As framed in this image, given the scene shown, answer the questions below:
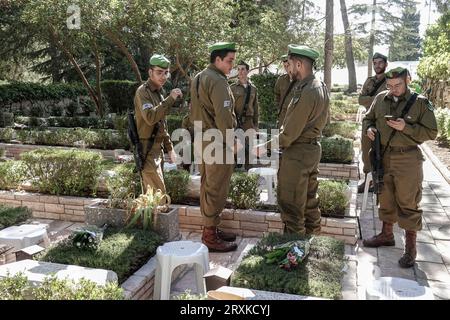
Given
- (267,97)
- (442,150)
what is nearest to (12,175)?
(267,97)

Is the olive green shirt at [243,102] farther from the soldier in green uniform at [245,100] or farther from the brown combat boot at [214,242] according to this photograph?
the brown combat boot at [214,242]

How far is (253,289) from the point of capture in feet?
10.00

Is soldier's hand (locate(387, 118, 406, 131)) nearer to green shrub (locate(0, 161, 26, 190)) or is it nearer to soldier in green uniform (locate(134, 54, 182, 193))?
soldier in green uniform (locate(134, 54, 182, 193))

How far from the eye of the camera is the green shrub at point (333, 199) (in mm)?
5051

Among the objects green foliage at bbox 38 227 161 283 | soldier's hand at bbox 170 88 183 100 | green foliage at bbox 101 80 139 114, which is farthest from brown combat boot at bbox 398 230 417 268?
green foliage at bbox 101 80 139 114

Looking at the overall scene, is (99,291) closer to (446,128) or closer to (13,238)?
(13,238)

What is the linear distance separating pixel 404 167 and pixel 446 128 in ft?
26.3

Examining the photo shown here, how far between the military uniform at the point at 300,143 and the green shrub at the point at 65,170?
286 cm

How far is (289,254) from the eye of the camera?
3.33 metres

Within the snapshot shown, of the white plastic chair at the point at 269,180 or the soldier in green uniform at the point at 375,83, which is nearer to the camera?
the white plastic chair at the point at 269,180

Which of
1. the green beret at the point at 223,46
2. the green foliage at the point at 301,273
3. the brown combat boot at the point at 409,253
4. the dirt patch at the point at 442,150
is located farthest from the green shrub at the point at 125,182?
the dirt patch at the point at 442,150

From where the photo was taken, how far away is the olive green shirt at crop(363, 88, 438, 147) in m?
4.20

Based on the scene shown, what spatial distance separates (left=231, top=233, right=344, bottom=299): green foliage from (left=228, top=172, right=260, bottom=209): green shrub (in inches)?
60.6

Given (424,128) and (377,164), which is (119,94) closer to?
(377,164)
